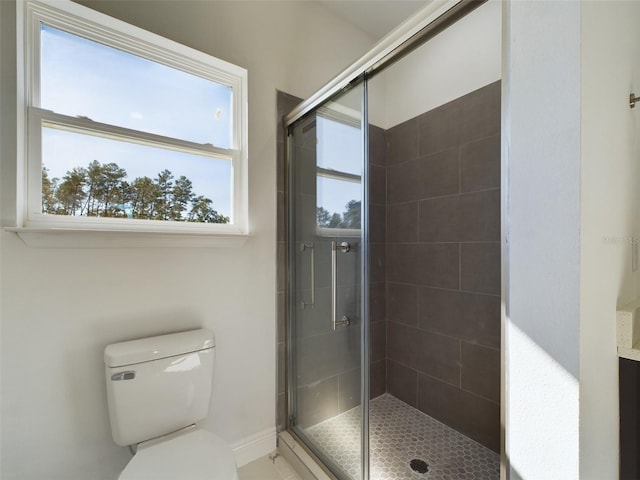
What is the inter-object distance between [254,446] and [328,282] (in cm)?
106

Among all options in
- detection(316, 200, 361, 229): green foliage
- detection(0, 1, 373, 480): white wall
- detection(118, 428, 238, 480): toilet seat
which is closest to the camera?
detection(118, 428, 238, 480): toilet seat

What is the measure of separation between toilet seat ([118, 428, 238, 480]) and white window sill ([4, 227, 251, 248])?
2.77 feet

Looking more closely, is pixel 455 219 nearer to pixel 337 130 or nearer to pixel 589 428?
pixel 337 130

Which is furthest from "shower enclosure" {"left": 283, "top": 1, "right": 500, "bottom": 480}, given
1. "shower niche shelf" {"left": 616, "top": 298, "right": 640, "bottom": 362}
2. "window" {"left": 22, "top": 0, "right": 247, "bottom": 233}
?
"shower niche shelf" {"left": 616, "top": 298, "right": 640, "bottom": 362}

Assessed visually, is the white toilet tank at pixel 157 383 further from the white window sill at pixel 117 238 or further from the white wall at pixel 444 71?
the white wall at pixel 444 71

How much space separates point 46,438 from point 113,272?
2.25 ft

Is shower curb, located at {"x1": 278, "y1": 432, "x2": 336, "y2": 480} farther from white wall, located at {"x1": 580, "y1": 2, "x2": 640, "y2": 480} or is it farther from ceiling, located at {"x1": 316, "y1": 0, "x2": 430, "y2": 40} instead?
ceiling, located at {"x1": 316, "y1": 0, "x2": 430, "y2": 40}

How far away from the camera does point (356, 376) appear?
4.68ft

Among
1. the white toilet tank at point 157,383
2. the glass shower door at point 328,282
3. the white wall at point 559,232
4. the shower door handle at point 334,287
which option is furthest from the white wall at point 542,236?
the white toilet tank at point 157,383

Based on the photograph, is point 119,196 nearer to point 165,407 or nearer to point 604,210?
point 165,407

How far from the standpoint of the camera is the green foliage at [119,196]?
1210mm

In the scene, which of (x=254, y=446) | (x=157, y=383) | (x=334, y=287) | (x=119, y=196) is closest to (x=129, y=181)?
(x=119, y=196)

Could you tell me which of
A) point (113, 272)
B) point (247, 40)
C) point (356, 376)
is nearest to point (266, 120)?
point (247, 40)

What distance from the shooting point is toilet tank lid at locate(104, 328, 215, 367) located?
115 cm
